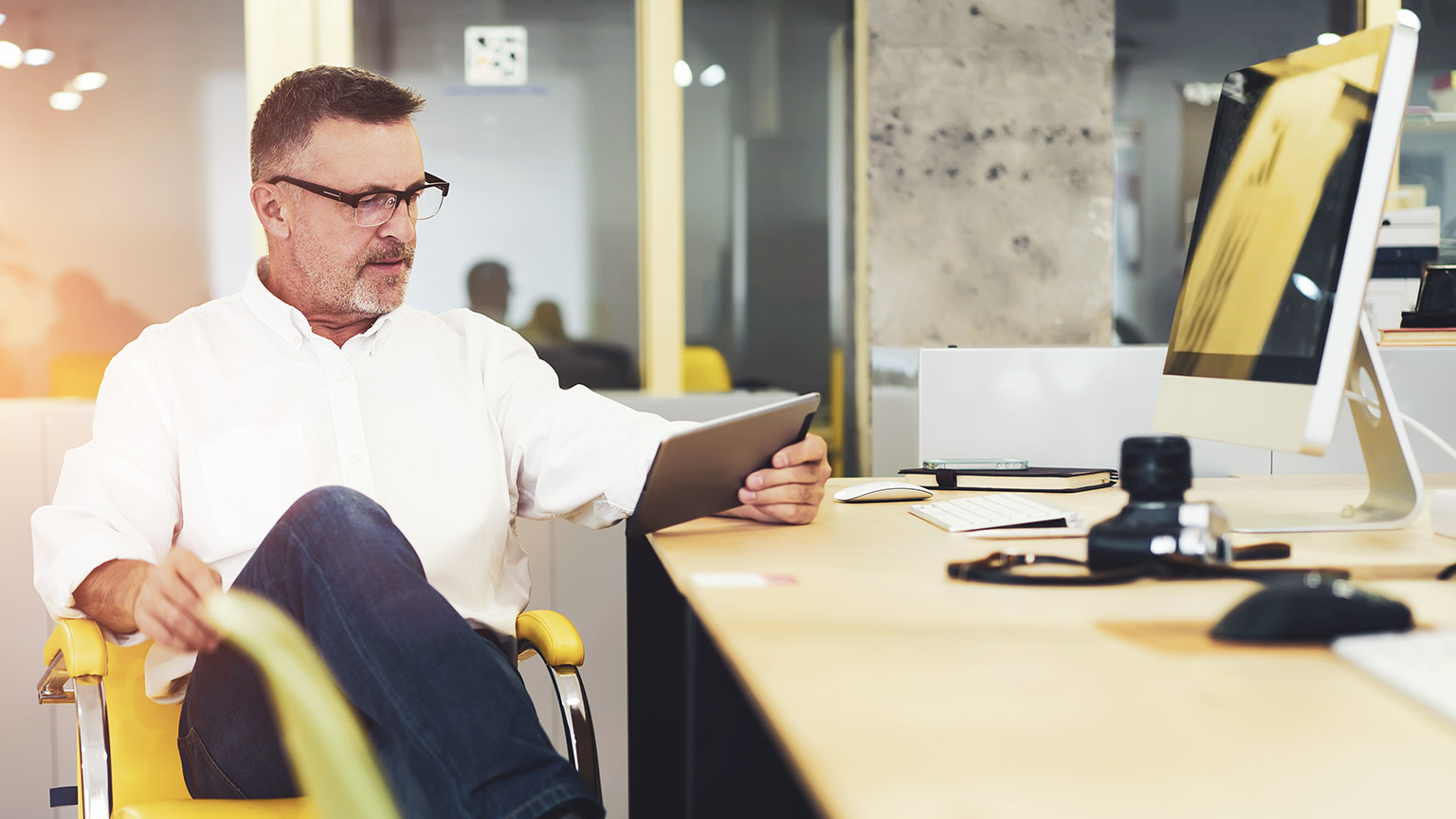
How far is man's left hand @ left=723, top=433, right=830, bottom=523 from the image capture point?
1.31 m

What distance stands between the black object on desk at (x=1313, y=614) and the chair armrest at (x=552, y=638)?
793 millimetres

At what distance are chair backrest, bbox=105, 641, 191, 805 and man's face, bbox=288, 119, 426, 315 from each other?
0.59 metres

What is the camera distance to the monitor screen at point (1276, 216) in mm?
1064

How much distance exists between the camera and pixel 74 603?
4.15ft

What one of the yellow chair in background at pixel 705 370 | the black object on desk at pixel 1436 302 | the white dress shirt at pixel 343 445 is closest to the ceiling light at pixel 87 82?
the white dress shirt at pixel 343 445

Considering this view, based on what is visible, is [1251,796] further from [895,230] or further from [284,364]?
[895,230]

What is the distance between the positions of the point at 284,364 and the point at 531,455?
0.39 meters

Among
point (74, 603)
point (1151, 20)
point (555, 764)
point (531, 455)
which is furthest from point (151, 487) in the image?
point (1151, 20)

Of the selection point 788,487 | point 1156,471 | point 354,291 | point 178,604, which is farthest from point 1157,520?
point 354,291

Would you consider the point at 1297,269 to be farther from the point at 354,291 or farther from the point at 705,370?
the point at 705,370

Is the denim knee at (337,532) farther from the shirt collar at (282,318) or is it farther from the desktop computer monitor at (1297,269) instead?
the desktop computer monitor at (1297,269)

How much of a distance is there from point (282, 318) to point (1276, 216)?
1.35 metres

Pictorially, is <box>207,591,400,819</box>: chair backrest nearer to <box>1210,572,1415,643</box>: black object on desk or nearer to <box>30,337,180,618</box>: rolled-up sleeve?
<box>1210,572,1415,643</box>: black object on desk

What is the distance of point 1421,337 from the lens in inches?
81.6
